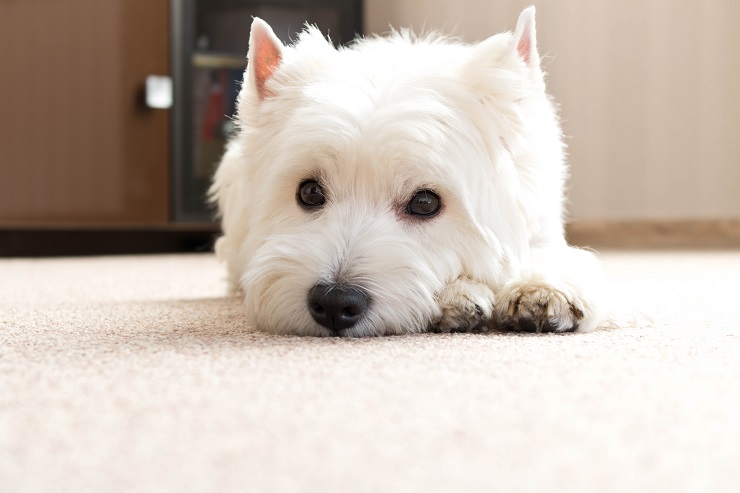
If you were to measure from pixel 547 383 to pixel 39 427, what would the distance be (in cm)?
57

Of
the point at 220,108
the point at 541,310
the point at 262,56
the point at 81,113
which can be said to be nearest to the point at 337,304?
the point at 541,310

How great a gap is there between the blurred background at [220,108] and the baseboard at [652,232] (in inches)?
0.4

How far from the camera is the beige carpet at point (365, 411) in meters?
0.76

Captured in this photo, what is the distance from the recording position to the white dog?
145 cm

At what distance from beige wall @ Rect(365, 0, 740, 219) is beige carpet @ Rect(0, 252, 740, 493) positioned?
3.77 m

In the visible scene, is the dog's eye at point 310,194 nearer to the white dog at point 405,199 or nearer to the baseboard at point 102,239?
the white dog at point 405,199

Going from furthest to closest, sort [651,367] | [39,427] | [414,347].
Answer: [414,347]
[651,367]
[39,427]

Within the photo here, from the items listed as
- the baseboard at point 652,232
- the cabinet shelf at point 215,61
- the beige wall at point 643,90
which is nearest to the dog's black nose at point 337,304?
the cabinet shelf at point 215,61

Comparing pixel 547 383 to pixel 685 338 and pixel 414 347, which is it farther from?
pixel 685 338

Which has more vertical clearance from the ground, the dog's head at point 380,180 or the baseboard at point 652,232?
the dog's head at point 380,180

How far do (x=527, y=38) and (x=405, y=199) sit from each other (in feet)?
1.37

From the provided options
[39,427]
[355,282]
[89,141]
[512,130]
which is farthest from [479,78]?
A: [89,141]

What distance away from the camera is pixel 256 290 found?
150 centimetres

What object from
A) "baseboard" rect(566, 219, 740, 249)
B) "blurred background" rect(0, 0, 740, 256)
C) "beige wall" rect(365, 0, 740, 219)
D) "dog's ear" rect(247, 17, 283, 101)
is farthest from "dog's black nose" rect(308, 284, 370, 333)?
"baseboard" rect(566, 219, 740, 249)
